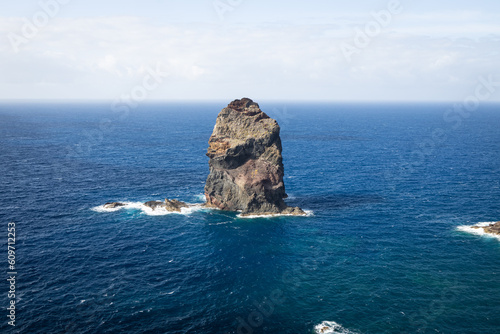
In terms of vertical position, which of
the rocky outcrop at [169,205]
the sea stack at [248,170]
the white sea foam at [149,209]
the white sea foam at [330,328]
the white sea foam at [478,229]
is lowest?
the white sea foam at [330,328]

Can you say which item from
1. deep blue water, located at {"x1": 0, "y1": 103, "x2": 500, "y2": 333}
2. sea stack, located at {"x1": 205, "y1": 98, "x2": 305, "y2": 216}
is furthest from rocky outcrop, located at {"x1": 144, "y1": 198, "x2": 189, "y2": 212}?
sea stack, located at {"x1": 205, "y1": 98, "x2": 305, "y2": 216}

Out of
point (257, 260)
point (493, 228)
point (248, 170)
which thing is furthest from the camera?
point (248, 170)

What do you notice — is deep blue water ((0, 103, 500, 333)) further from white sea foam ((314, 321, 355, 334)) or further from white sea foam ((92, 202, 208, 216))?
white sea foam ((92, 202, 208, 216))

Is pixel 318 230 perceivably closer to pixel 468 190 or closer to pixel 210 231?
pixel 210 231

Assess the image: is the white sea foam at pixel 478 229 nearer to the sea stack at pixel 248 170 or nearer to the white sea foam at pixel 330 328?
the sea stack at pixel 248 170

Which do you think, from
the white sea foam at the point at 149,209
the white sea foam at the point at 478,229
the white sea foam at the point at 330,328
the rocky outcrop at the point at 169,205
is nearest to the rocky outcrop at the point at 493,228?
the white sea foam at the point at 478,229

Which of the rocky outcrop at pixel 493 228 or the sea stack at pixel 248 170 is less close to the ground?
the sea stack at pixel 248 170

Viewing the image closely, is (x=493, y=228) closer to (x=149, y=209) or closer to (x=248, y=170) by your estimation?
(x=248, y=170)

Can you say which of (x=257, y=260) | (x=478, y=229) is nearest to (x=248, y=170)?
(x=257, y=260)
